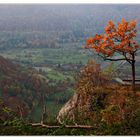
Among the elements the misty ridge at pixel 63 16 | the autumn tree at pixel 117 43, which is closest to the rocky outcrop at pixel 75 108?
the autumn tree at pixel 117 43

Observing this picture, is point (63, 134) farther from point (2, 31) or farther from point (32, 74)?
point (2, 31)

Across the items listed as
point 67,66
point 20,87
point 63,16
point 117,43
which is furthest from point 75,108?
point 63,16

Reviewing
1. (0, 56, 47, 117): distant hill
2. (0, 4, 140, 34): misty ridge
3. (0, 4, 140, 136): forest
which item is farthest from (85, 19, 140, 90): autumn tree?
(0, 56, 47, 117): distant hill

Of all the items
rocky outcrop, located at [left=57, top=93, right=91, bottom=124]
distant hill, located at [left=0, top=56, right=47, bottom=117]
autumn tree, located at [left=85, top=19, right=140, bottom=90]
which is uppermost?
autumn tree, located at [left=85, top=19, right=140, bottom=90]

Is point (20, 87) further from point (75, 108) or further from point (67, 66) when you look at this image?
point (75, 108)

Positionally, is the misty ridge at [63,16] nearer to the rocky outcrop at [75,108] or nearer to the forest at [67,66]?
the forest at [67,66]

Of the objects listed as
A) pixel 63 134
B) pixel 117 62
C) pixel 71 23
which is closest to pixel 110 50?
pixel 117 62

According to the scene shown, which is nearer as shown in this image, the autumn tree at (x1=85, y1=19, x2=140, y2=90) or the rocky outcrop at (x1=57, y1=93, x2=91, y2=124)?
the autumn tree at (x1=85, y1=19, x2=140, y2=90)

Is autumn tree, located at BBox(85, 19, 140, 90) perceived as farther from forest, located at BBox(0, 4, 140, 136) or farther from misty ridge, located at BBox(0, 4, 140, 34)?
misty ridge, located at BBox(0, 4, 140, 34)

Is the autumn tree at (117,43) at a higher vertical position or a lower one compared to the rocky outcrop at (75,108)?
higher
